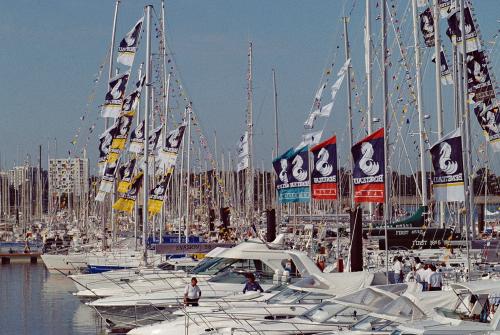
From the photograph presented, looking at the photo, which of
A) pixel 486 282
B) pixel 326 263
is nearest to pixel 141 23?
pixel 326 263

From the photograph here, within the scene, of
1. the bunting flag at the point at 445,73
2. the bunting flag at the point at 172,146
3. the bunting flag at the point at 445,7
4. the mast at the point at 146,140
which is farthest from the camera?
the bunting flag at the point at 172,146

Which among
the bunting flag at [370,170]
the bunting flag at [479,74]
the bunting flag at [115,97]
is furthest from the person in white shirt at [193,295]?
the bunting flag at [115,97]

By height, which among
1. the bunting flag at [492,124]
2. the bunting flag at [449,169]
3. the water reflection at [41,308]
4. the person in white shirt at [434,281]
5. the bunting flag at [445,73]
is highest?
the bunting flag at [445,73]

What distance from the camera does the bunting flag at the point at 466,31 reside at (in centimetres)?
3775

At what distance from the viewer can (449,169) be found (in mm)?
28391

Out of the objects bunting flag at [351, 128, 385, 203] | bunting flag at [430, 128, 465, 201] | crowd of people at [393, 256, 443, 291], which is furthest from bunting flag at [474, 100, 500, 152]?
bunting flag at [351, 128, 385, 203]

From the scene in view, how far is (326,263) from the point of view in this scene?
4022 centimetres

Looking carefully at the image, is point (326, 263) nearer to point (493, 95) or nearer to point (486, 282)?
point (493, 95)

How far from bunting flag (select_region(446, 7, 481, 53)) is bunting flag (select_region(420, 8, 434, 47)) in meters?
4.48

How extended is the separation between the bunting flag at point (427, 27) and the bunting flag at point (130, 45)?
500 inches

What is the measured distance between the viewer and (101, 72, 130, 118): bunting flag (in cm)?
4875

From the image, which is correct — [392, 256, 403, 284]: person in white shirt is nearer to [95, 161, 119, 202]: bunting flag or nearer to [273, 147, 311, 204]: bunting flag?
[273, 147, 311, 204]: bunting flag

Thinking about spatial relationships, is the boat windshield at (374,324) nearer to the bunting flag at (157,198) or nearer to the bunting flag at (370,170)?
the bunting flag at (370,170)

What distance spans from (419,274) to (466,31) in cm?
1172
